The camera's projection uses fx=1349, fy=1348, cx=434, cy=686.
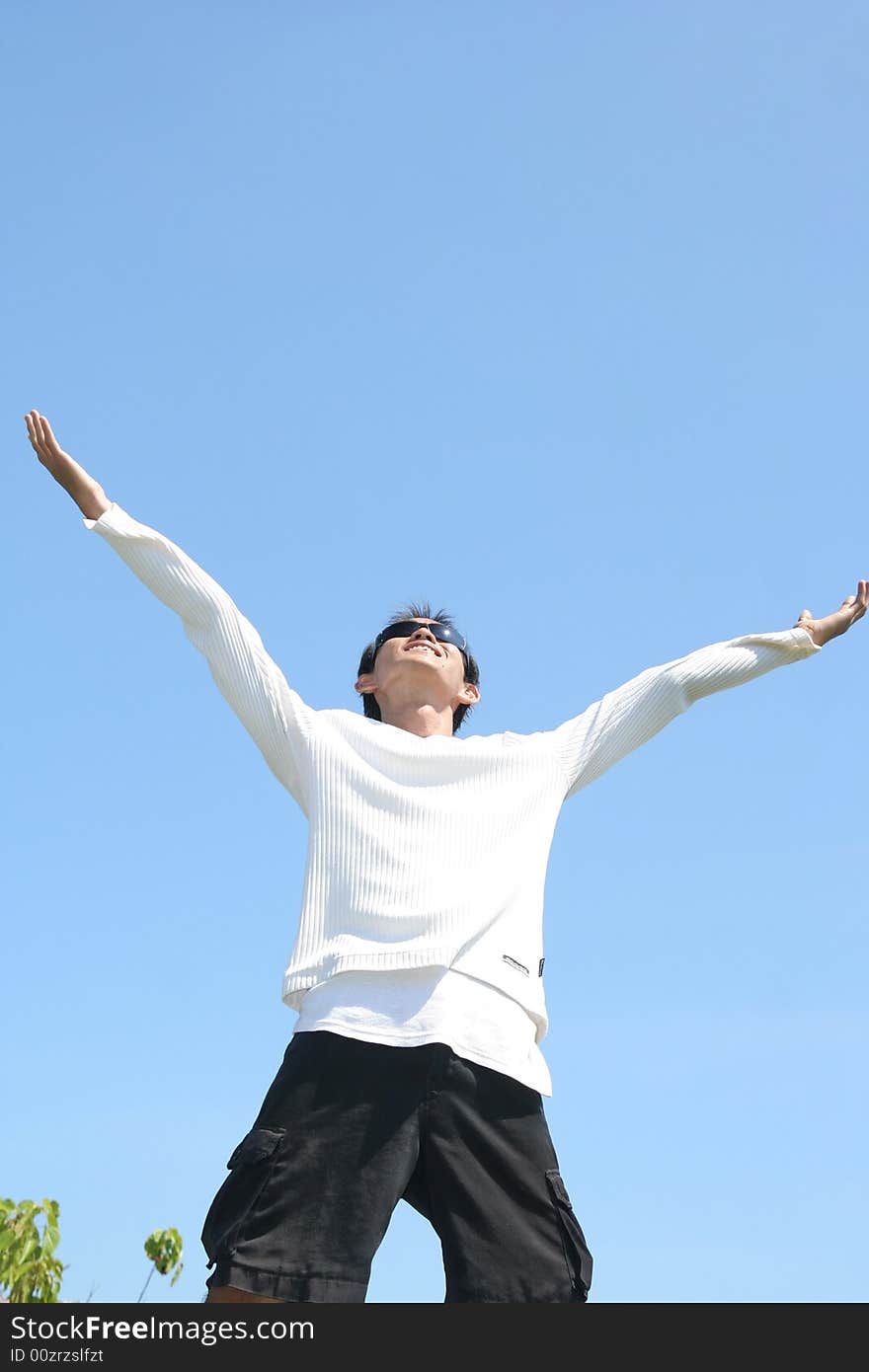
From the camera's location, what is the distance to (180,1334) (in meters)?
3.30

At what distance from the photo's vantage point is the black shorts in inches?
140

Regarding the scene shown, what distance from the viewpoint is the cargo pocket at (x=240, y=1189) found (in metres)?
3.64

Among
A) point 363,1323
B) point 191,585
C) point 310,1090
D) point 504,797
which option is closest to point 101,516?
point 191,585

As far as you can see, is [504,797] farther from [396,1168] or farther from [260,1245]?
[260,1245]

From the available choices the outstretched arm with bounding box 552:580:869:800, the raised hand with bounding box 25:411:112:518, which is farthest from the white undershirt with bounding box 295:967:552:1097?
the raised hand with bounding box 25:411:112:518

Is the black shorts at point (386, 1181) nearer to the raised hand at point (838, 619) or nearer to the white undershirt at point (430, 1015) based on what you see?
the white undershirt at point (430, 1015)

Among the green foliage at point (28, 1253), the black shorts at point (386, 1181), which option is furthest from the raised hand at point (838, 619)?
the green foliage at point (28, 1253)

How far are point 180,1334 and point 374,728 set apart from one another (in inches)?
79.2

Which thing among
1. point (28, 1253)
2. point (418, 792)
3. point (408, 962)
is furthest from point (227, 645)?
point (28, 1253)

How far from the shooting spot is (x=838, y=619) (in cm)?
515

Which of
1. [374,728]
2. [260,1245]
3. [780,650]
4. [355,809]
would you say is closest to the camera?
[260,1245]

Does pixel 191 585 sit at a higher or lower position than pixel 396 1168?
higher

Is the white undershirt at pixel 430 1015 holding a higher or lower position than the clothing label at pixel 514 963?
lower

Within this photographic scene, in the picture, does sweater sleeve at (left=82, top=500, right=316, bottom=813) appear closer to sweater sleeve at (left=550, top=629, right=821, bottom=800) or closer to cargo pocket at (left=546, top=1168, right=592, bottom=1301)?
sweater sleeve at (left=550, top=629, right=821, bottom=800)
